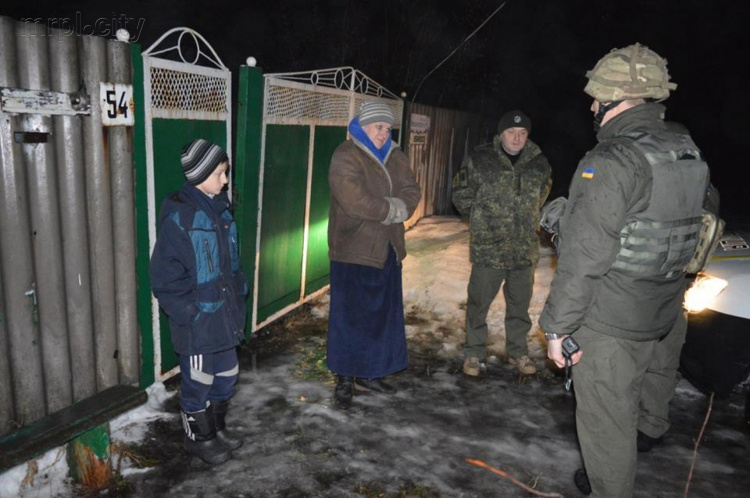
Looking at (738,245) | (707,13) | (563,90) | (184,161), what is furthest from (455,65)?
(184,161)

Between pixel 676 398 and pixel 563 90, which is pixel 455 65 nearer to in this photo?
pixel 563 90

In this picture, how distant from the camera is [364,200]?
379 cm

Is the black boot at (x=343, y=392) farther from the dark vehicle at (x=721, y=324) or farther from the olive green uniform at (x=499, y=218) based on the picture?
the dark vehicle at (x=721, y=324)

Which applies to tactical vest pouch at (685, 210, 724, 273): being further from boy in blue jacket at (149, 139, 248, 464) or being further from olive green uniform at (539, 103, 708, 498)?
boy in blue jacket at (149, 139, 248, 464)

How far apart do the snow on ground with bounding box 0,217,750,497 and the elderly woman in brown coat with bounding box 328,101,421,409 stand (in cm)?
31

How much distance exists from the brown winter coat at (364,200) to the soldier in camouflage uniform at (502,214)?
2.26ft

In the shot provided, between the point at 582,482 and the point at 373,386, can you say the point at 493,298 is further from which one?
the point at 582,482

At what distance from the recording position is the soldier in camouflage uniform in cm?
453

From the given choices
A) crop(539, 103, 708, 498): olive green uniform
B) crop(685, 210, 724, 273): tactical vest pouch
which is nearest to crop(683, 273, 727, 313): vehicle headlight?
crop(685, 210, 724, 273): tactical vest pouch

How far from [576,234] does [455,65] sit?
55.5 ft

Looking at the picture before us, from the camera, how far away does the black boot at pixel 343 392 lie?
414 centimetres

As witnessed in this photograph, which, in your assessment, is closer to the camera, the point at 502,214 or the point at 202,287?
the point at 202,287

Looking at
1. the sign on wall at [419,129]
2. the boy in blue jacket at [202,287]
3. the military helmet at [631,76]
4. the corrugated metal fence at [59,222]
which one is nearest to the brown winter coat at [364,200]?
the boy in blue jacket at [202,287]

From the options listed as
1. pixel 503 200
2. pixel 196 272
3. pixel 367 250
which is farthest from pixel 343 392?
pixel 503 200
